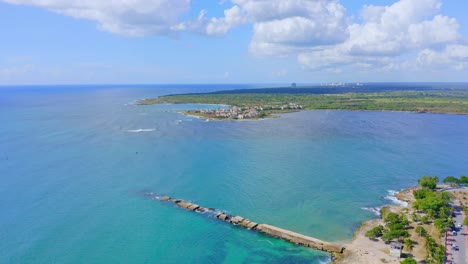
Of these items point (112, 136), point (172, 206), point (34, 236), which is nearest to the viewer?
point (34, 236)

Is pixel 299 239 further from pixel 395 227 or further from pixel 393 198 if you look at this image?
pixel 393 198

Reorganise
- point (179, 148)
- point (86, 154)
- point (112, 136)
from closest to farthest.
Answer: point (86, 154), point (179, 148), point (112, 136)

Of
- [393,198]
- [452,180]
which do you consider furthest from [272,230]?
[452,180]

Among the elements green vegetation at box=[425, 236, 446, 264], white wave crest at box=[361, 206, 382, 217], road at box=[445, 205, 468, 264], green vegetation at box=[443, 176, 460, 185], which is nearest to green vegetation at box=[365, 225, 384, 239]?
green vegetation at box=[425, 236, 446, 264]

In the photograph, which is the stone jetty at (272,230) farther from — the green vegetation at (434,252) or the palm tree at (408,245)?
the green vegetation at (434,252)

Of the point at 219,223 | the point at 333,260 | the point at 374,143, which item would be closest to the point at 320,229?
the point at 333,260

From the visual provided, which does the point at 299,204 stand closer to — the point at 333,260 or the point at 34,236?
the point at 333,260
